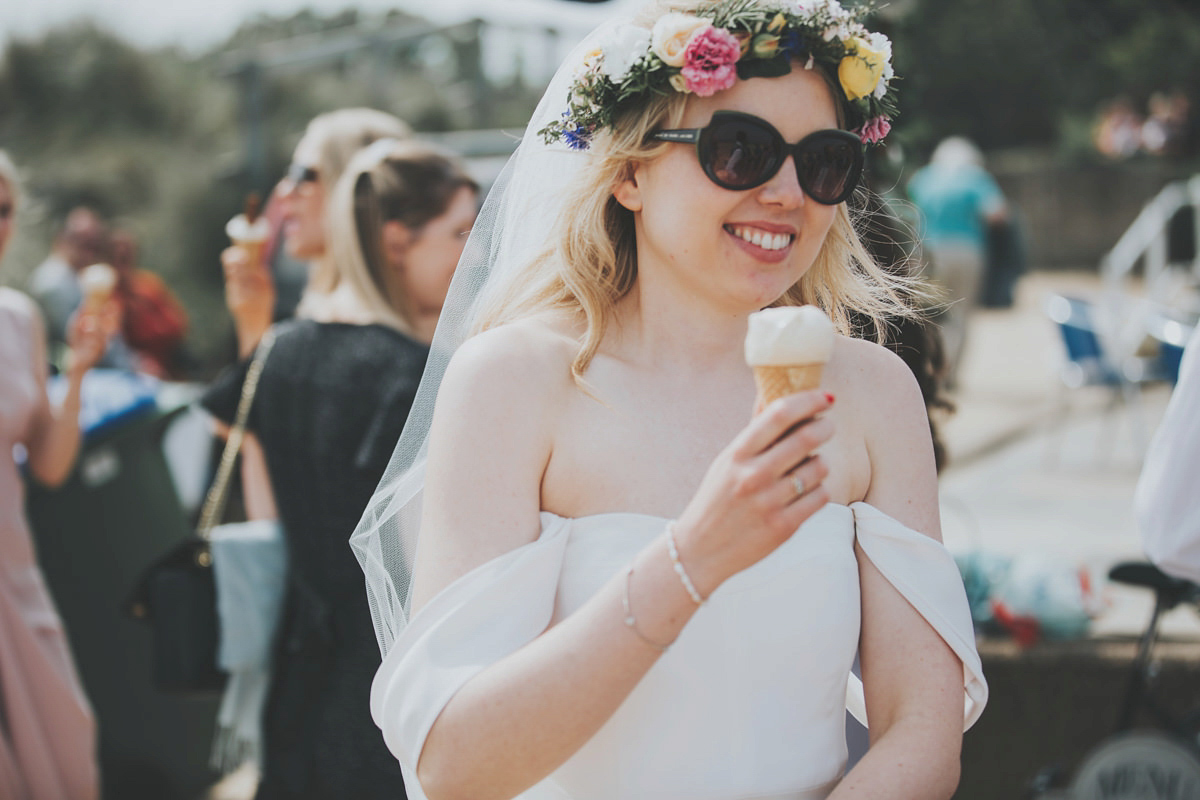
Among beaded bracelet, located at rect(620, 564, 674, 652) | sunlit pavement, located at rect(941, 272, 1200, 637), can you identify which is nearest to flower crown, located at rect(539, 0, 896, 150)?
beaded bracelet, located at rect(620, 564, 674, 652)

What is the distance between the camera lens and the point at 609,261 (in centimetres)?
175

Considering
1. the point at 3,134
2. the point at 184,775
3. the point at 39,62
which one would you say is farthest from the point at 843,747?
the point at 39,62

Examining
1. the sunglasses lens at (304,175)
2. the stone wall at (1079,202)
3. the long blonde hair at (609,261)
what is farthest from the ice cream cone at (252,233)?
the stone wall at (1079,202)

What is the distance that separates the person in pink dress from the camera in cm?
323

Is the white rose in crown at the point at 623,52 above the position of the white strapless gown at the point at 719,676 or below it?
above

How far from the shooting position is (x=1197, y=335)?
242 cm

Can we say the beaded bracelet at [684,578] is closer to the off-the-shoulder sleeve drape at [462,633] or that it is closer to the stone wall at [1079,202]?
the off-the-shoulder sleeve drape at [462,633]

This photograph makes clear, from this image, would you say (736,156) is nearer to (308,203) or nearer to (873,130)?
(873,130)

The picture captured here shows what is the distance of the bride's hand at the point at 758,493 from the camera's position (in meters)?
1.17

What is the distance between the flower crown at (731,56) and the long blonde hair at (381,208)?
135 centimetres

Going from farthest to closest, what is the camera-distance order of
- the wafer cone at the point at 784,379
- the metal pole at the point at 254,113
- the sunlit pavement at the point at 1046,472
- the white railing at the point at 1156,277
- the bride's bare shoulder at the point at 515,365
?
1. the white railing at the point at 1156,277
2. the metal pole at the point at 254,113
3. the sunlit pavement at the point at 1046,472
4. the bride's bare shoulder at the point at 515,365
5. the wafer cone at the point at 784,379

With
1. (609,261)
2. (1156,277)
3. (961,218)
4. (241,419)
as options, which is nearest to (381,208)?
(241,419)

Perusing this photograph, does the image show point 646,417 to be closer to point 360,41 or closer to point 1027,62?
point 360,41

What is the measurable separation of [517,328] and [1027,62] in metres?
24.9
